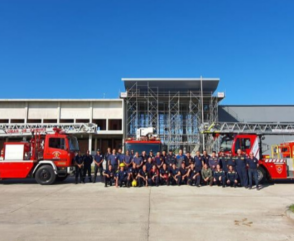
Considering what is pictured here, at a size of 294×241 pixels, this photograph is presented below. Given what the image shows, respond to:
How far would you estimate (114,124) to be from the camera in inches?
1494

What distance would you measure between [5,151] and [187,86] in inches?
1000

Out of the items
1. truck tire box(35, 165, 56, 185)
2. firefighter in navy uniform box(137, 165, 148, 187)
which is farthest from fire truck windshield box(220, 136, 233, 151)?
truck tire box(35, 165, 56, 185)

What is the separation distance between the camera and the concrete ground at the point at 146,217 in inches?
205

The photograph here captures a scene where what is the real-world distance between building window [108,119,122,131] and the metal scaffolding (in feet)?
6.84

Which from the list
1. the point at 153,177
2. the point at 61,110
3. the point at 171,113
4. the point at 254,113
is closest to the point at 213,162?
the point at 153,177

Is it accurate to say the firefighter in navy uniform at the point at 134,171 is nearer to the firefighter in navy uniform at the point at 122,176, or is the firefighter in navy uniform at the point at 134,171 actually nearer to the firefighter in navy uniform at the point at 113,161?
the firefighter in navy uniform at the point at 122,176

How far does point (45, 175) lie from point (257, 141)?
10.3 meters

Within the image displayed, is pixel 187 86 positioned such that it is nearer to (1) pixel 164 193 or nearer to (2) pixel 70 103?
(2) pixel 70 103

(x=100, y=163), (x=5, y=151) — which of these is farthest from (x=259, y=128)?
(x=5, y=151)

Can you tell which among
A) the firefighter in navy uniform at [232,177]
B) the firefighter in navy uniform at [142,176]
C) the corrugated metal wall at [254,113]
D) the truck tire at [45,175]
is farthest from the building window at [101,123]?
the firefighter in navy uniform at [232,177]

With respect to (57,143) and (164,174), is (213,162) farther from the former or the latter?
(57,143)

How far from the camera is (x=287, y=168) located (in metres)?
12.8

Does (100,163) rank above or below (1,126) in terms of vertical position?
below

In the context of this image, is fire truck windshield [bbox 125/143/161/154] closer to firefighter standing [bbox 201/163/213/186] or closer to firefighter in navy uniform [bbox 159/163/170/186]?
firefighter in navy uniform [bbox 159/163/170/186]
